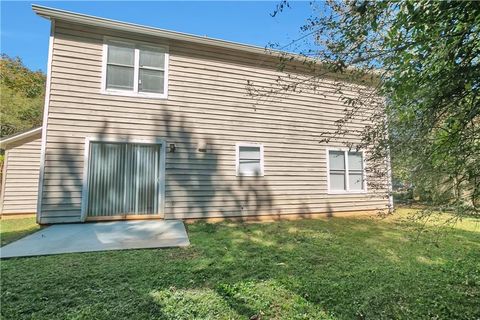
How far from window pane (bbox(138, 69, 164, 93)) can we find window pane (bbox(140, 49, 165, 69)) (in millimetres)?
156

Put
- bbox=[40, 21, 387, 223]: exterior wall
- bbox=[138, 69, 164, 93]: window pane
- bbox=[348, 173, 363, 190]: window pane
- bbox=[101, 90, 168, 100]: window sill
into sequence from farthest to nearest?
bbox=[348, 173, 363, 190]: window pane < bbox=[138, 69, 164, 93]: window pane < bbox=[101, 90, 168, 100]: window sill < bbox=[40, 21, 387, 223]: exterior wall

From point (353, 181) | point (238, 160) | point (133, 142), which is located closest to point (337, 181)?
point (353, 181)

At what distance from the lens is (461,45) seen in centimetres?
190

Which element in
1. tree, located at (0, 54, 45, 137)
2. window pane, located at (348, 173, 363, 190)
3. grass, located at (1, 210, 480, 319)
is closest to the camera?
grass, located at (1, 210, 480, 319)

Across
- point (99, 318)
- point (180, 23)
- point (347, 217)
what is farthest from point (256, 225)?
point (180, 23)

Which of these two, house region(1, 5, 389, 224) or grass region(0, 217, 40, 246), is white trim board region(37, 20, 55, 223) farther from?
grass region(0, 217, 40, 246)

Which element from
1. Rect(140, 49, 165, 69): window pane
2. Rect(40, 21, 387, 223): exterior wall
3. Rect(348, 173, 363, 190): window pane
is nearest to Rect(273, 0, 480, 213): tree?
Rect(40, 21, 387, 223): exterior wall

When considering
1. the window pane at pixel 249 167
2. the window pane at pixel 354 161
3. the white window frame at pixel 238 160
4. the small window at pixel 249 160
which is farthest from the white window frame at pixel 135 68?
the window pane at pixel 354 161

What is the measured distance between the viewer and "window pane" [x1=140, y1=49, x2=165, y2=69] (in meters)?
6.66

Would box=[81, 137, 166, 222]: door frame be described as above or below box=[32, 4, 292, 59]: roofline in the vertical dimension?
below

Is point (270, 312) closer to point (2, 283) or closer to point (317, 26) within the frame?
point (317, 26)

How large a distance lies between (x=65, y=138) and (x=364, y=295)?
6222 mm

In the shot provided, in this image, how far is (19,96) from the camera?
16594mm

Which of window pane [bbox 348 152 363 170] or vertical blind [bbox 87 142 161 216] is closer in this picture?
vertical blind [bbox 87 142 161 216]
